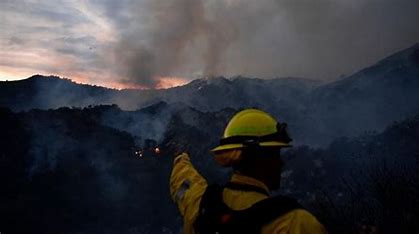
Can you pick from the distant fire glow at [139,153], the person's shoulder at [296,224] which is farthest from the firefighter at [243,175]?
the distant fire glow at [139,153]

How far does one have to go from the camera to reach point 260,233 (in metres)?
1.99

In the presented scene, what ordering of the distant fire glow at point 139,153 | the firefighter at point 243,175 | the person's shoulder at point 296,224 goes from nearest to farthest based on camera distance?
the person's shoulder at point 296,224 → the firefighter at point 243,175 → the distant fire glow at point 139,153

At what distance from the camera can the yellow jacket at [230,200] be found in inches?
73.8

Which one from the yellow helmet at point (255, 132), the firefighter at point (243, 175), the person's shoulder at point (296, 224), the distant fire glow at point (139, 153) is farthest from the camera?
the distant fire glow at point (139, 153)

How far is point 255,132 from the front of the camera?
232 centimetres

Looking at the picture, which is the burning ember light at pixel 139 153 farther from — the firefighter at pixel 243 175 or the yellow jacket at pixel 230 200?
the firefighter at pixel 243 175

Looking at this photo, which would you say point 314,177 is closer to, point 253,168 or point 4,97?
point 253,168

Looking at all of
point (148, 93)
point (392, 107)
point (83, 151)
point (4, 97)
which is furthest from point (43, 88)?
point (392, 107)

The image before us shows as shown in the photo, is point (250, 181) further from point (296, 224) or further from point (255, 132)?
point (296, 224)

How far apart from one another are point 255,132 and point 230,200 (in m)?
0.39

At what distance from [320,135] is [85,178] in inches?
1221

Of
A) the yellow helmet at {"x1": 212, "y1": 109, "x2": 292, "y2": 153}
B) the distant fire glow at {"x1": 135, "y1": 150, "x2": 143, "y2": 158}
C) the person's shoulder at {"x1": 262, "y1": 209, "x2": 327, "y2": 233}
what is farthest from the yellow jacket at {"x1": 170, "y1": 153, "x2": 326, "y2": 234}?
the distant fire glow at {"x1": 135, "y1": 150, "x2": 143, "y2": 158}

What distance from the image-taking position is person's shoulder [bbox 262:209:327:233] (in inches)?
73.0

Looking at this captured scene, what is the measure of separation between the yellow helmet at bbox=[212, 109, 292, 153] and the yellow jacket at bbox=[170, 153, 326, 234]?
0.62ft
